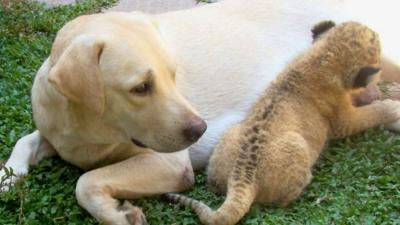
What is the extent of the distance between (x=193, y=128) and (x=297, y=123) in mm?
664

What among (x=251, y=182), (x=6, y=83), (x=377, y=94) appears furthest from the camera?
(x=6, y=83)

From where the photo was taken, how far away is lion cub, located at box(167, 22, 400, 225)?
3.44 m

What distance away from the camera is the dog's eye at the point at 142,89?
10.8 ft

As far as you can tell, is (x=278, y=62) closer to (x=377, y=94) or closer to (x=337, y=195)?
(x=377, y=94)

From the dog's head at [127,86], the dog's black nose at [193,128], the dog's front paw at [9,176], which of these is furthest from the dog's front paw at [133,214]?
the dog's front paw at [9,176]

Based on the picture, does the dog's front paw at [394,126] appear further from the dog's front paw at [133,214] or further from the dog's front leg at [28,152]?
the dog's front leg at [28,152]

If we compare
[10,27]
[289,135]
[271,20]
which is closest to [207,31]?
[271,20]

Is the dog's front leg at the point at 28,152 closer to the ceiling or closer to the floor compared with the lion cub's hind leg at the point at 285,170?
closer to the floor

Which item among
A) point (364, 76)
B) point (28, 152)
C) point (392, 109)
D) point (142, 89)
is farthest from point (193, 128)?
point (392, 109)

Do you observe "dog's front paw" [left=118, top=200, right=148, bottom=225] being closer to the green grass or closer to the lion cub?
the green grass

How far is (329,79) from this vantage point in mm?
3924

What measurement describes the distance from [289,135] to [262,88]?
827 millimetres

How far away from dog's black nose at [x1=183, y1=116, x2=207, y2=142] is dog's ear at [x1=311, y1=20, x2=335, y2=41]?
1.24 metres

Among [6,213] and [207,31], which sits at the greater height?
[207,31]
